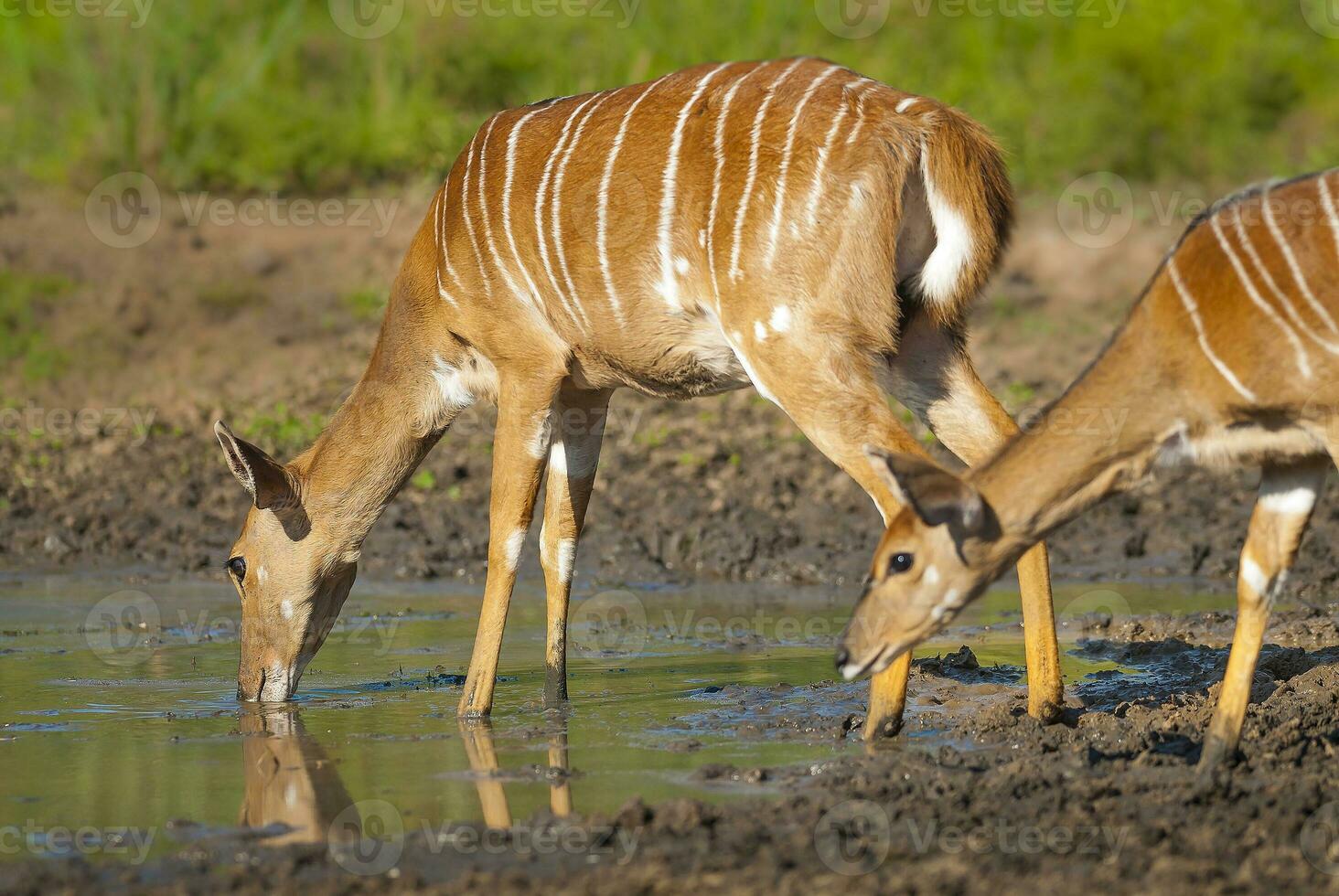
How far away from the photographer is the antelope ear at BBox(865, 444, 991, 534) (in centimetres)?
530

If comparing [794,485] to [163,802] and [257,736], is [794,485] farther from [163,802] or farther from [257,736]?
[163,802]

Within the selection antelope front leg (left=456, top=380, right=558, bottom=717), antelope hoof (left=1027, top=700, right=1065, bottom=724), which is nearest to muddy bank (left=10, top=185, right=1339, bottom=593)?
antelope front leg (left=456, top=380, right=558, bottom=717)

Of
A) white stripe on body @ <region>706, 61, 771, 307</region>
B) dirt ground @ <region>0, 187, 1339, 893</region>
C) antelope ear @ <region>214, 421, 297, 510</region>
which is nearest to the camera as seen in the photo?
dirt ground @ <region>0, 187, 1339, 893</region>

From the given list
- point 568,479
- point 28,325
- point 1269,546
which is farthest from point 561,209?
point 28,325

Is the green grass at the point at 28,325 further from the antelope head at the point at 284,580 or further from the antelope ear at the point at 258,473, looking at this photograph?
the antelope ear at the point at 258,473

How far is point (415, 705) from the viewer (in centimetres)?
701

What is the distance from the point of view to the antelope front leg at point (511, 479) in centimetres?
694

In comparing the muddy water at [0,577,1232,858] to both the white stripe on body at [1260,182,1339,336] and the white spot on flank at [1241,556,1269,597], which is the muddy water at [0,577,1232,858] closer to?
the white spot on flank at [1241,556,1269,597]

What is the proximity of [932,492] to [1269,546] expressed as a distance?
3.93 feet

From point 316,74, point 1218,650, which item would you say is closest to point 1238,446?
point 1218,650

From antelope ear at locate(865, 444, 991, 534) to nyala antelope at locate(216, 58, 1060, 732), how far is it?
0.56 metres

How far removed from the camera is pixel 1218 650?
7.50 meters

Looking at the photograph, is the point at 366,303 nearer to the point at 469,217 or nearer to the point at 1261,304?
the point at 469,217

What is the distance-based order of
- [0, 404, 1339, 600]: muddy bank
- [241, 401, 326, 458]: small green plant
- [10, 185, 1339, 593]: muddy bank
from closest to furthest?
[0, 404, 1339, 600]: muddy bank → [10, 185, 1339, 593]: muddy bank → [241, 401, 326, 458]: small green plant
